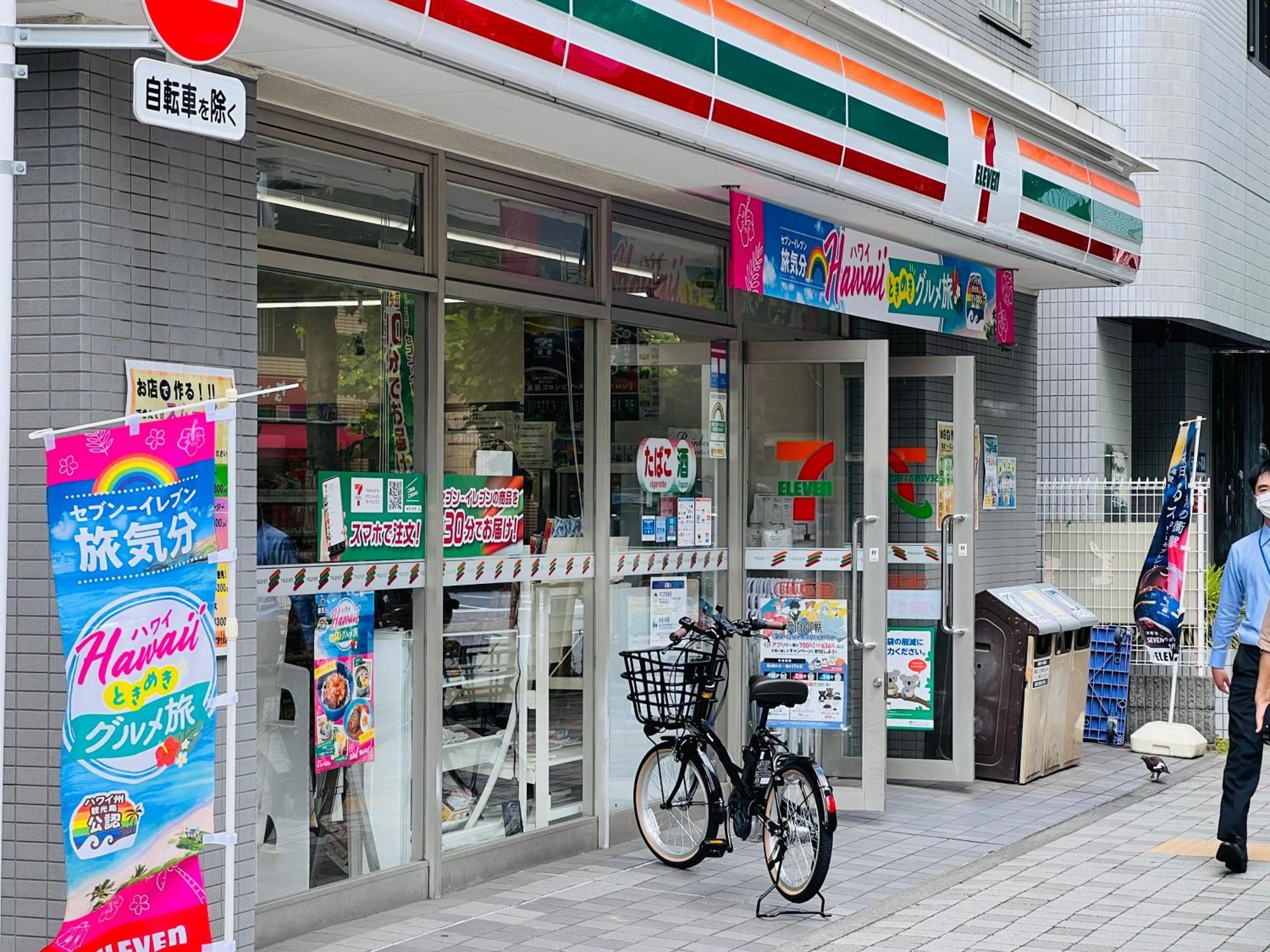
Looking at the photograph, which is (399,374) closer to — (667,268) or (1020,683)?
(667,268)

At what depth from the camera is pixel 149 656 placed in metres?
4.45

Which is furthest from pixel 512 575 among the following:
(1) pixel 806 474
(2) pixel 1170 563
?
(2) pixel 1170 563

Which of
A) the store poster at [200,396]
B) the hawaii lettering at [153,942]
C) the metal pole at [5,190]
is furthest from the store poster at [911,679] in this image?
the metal pole at [5,190]

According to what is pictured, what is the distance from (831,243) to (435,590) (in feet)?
10.2

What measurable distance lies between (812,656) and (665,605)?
3.06 feet

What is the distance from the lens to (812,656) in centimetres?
936

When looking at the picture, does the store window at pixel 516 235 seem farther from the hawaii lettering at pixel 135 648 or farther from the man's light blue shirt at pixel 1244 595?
the man's light blue shirt at pixel 1244 595

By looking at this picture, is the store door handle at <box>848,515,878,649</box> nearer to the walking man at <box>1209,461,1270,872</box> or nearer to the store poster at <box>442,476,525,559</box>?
the walking man at <box>1209,461,1270,872</box>

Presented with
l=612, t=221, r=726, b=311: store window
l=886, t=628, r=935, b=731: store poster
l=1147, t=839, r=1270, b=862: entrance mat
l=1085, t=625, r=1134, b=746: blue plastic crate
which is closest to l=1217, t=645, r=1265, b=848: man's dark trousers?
l=1147, t=839, r=1270, b=862: entrance mat

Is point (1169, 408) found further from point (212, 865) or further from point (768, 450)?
point (212, 865)

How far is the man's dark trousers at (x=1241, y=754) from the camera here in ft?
25.5

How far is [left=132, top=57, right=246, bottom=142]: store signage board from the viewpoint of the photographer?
4387 millimetres

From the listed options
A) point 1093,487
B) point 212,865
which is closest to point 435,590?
point 212,865

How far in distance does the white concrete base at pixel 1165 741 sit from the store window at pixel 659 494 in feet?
10.8
